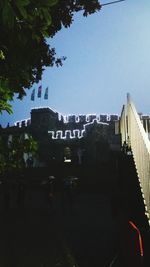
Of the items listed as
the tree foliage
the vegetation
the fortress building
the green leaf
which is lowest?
the vegetation

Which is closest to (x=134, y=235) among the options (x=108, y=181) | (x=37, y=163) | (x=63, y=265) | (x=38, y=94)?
(x=63, y=265)

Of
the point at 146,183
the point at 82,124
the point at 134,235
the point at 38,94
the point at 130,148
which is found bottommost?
the point at 134,235

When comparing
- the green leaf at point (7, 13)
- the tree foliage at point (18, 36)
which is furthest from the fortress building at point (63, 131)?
the green leaf at point (7, 13)

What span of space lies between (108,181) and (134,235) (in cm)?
2500

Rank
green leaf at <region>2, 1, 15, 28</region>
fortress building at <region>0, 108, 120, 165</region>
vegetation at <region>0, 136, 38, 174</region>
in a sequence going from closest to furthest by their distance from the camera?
green leaf at <region>2, 1, 15, 28</region> < vegetation at <region>0, 136, 38, 174</region> < fortress building at <region>0, 108, 120, 165</region>

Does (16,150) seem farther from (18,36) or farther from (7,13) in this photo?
(7,13)

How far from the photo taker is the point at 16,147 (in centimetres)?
530

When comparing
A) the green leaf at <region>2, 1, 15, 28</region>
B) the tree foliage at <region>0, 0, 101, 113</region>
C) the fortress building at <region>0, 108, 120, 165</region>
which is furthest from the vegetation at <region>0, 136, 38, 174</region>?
the fortress building at <region>0, 108, 120, 165</region>

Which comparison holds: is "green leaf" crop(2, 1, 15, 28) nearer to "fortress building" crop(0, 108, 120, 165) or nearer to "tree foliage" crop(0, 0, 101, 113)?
"tree foliage" crop(0, 0, 101, 113)

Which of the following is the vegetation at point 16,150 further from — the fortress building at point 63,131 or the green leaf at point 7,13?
the fortress building at point 63,131

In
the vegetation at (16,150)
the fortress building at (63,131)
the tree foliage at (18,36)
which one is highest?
the fortress building at (63,131)

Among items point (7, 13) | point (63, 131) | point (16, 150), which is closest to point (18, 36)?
point (7, 13)

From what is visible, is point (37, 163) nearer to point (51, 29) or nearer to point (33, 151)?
point (51, 29)

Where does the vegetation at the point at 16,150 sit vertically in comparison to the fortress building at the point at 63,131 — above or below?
below
